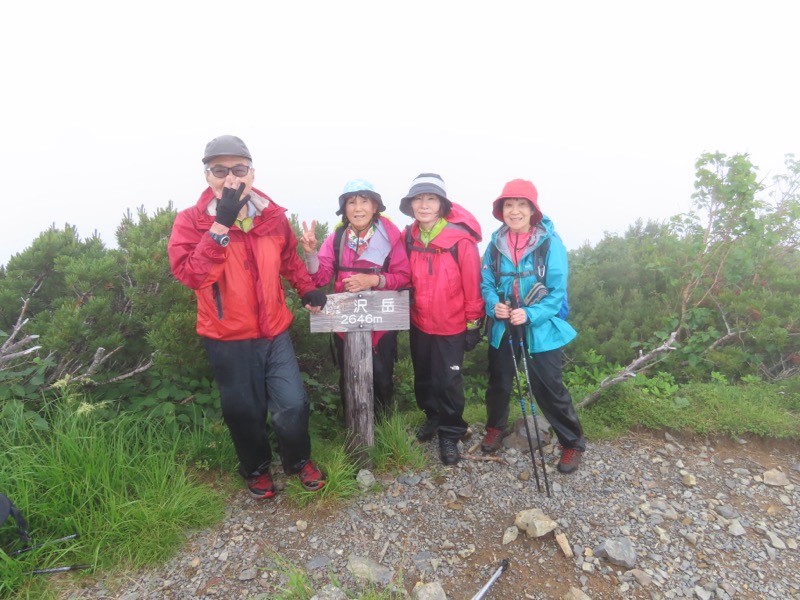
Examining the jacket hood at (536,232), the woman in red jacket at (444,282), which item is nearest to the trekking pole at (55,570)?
the woman in red jacket at (444,282)

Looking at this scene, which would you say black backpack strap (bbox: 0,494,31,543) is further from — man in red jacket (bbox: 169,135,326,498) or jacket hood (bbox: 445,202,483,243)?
jacket hood (bbox: 445,202,483,243)

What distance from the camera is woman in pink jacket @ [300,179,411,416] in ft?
11.6

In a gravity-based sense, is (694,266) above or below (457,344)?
above

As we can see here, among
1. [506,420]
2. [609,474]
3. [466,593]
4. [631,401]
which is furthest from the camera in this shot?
[631,401]

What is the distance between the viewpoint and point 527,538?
3.04 meters

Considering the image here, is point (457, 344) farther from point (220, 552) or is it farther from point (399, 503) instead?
point (220, 552)

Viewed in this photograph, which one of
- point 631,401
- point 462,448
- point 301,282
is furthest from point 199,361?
point 631,401

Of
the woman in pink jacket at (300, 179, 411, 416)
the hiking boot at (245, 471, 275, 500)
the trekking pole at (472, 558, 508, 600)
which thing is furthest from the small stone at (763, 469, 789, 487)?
the hiking boot at (245, 471, 275, 500)

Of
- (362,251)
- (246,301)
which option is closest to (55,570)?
(246,301)

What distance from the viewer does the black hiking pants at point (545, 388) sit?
3627mm

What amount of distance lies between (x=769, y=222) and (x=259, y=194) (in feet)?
20.2

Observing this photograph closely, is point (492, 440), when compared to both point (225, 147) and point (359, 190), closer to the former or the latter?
point (359, 190)

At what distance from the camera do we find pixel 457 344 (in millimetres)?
3750

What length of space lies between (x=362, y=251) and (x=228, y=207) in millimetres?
1221
